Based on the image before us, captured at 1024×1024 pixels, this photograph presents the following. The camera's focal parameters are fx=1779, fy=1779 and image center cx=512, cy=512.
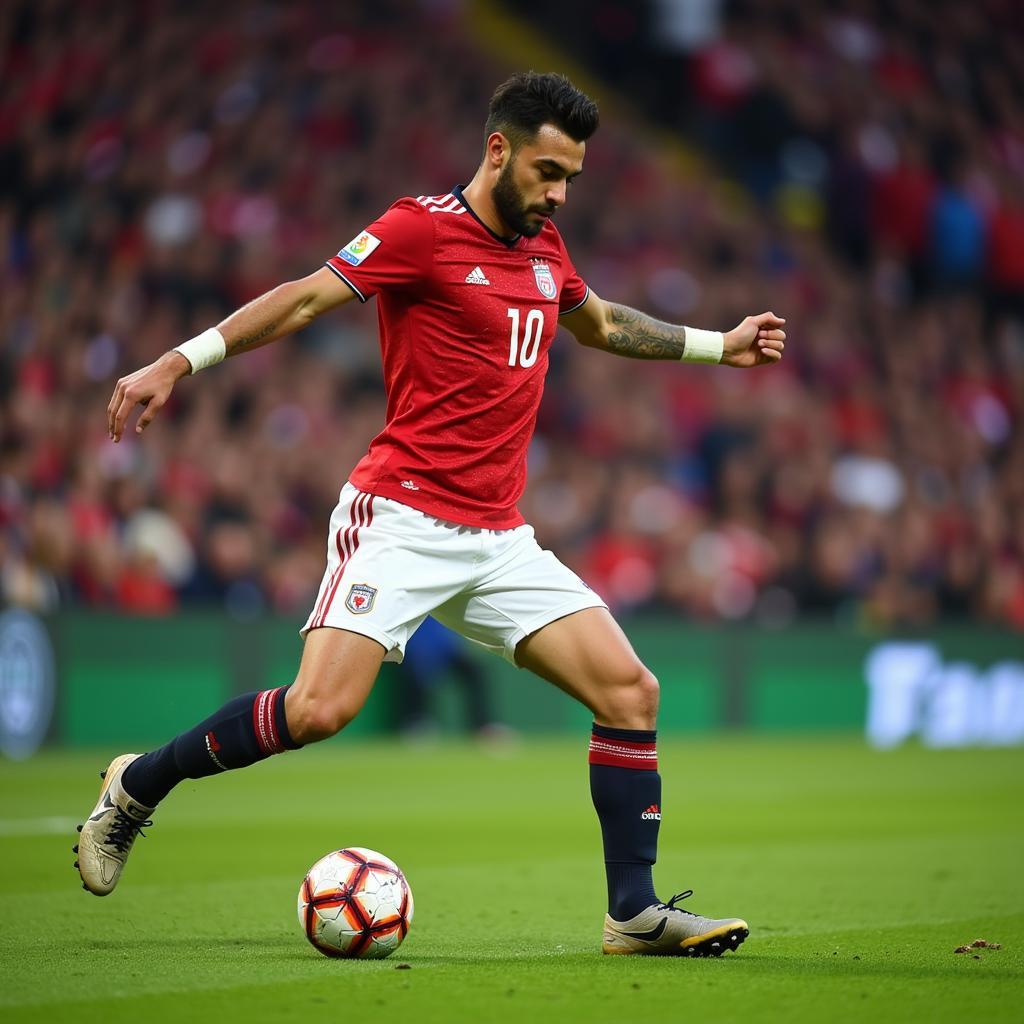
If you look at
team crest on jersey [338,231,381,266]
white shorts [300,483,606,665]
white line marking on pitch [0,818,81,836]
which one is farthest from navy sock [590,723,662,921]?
white line marking on pitch [0,818,81,836]

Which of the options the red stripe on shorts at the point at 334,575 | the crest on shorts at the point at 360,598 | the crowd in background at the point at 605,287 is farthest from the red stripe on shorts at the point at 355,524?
the crowd in background at the point at 605,287

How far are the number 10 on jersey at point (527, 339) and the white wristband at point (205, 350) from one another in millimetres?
951

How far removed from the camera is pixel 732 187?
989 inches

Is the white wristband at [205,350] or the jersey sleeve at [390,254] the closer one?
the white wristband at [205,350]

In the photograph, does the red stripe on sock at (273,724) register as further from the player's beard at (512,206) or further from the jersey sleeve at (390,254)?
the player's beard at (512,206)

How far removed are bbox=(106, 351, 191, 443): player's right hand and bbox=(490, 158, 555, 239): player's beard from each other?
120cm

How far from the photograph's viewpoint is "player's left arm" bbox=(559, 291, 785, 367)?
20.3ft

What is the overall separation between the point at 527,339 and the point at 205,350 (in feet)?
3.51

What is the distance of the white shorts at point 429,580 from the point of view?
5.35 m

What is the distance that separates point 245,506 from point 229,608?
90 centimetres

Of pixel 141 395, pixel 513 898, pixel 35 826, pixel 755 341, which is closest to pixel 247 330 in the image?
pixel 141 395

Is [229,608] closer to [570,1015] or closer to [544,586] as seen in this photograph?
[544,586]

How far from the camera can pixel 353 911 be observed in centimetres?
522

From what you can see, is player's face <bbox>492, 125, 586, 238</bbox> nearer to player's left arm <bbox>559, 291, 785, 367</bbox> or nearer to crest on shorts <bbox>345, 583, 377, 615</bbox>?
player's left arm <bbox>559, 291, 785, 367</bbox>
